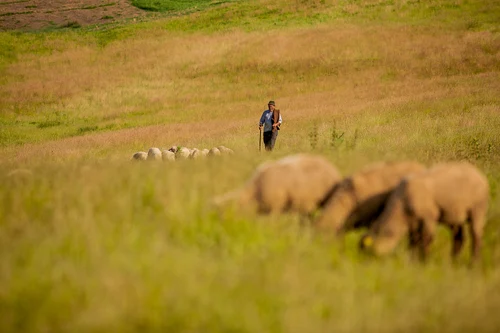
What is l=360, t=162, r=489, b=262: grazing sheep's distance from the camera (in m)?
6.42

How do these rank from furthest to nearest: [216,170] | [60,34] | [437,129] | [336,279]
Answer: [60,34] < [437,129] < [216,170] < [336,279]

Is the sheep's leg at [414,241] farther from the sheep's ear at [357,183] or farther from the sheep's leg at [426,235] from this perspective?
the sheep's ear at [357,183]

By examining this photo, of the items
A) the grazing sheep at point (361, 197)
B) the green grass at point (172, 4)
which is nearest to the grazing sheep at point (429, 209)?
the grazing sheep at point (361, 197)

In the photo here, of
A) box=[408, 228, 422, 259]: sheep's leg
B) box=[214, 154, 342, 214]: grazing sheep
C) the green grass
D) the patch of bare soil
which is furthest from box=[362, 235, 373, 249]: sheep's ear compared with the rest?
the green grass

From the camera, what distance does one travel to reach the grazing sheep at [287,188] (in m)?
6.84

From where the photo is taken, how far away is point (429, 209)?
21.5 ft

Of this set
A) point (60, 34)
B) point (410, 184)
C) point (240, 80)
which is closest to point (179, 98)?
point (240, 80)

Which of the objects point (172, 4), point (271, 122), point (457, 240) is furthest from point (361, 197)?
point (172, 4)

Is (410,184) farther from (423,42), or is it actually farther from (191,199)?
(423,42)

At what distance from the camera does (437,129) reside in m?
19.4

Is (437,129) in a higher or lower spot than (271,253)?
lower

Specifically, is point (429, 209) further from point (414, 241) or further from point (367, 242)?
point (367, 242)

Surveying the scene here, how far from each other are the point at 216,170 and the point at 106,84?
1457 inches

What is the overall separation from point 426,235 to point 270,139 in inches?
454
